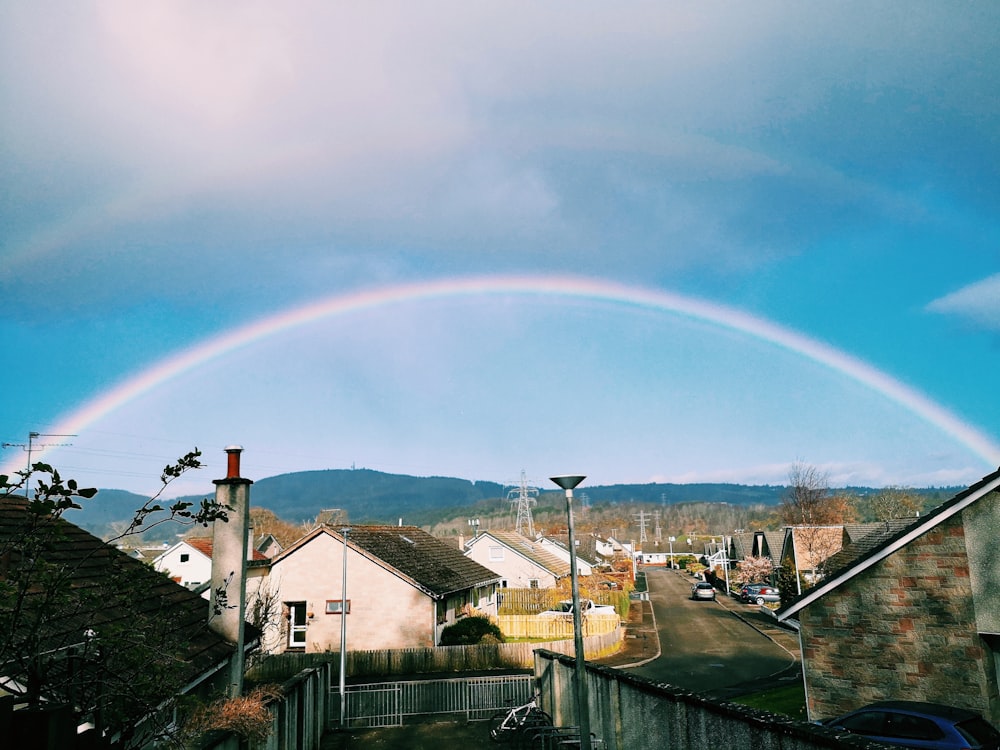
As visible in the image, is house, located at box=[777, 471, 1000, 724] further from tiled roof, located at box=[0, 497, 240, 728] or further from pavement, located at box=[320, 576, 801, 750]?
tiled roof, located at box=[0, 497, 240, 728]

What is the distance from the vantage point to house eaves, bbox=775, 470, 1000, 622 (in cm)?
1428

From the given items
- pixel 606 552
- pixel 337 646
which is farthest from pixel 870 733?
pixel 606 552

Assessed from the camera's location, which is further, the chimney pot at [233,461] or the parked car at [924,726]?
the chimney pot at [233,461]

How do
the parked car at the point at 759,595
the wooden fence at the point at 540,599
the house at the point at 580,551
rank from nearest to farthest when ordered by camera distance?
the wooden fence at the point at 540,599
the parked car at the point at 759,595
the house at the point at 580,551

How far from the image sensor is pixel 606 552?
6024 inches

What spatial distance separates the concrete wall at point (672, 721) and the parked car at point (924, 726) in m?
3.57

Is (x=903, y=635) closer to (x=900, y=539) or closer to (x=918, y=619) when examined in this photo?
(x=918, y=619)

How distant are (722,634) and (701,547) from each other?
15549 centimetres

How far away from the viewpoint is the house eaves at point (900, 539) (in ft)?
46.9

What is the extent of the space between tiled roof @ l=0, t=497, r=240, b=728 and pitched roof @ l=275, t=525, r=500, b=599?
20.7m

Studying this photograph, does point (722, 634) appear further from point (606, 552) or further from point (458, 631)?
point (606, 552)

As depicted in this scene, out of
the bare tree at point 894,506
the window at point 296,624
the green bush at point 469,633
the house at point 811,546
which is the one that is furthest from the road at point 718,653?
the bare tree at point 894,506

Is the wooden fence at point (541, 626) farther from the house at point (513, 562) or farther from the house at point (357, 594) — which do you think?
the house at point (513, 562)

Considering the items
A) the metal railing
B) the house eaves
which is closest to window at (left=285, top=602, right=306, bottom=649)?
the metal railing
